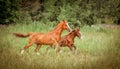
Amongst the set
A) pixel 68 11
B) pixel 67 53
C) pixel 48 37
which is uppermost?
pixel 48 37

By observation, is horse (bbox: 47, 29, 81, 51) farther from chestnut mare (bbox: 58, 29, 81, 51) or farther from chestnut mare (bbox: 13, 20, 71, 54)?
chestnut mare (bbox: 13, 20, 71, 54)

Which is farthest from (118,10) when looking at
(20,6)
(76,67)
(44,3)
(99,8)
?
(76,67)

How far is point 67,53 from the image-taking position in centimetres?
493

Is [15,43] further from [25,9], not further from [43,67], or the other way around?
→ [25,9]

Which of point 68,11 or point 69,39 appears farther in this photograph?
point 68,11

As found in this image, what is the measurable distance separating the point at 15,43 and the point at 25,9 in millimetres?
1817

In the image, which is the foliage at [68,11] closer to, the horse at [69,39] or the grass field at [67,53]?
the grass field at [67,53]

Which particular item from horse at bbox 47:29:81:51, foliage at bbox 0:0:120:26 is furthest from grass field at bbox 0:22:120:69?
foliage at bbox 0:0:120:26

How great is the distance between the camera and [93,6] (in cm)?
691

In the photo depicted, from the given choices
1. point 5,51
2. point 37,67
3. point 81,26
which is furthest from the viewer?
point 81,26

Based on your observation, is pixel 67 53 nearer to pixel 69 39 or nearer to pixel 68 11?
pixel 69 39

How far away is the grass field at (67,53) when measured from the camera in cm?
429

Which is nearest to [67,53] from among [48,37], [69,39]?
[69,39]

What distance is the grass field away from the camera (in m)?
4.29
